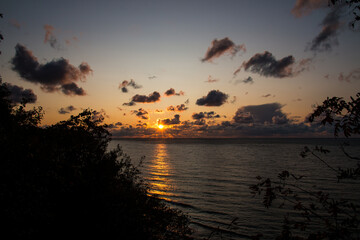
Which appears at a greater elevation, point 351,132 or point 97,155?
point 351,132

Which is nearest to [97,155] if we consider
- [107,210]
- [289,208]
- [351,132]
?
[107,210]

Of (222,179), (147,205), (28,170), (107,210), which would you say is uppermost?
(28,170)

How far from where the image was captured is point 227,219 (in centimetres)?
2608

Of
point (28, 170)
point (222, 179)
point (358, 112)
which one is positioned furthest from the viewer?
point (222, 179)

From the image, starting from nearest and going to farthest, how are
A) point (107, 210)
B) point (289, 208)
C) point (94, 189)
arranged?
point (107, 210) → point (94, 189) → point (289, 208)

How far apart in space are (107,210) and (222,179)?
4077cm

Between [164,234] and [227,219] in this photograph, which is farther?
[227,219]

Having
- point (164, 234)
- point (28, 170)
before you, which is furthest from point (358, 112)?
point (164, 234)

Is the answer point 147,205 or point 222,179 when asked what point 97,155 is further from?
point 222,179

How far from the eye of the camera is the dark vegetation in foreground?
9734 mm

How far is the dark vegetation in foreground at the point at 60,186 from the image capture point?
9734 millimetres

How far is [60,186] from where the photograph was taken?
11.6m

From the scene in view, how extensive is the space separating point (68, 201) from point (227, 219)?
19.3 m

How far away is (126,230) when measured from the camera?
1230 cm
